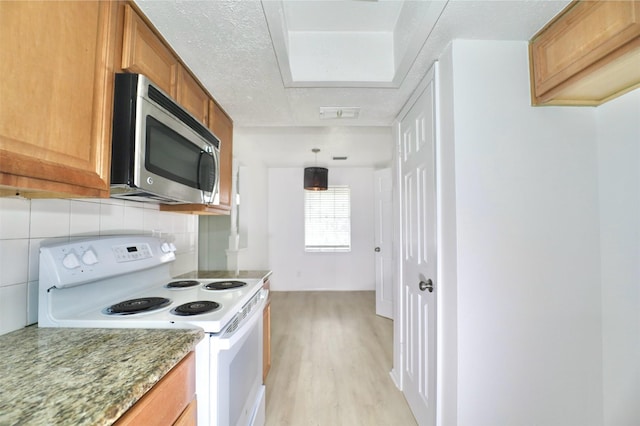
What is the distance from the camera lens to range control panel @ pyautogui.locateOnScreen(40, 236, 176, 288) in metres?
1.00

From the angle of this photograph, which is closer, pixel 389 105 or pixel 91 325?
pixel 91 325

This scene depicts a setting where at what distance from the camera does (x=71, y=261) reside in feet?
3.43

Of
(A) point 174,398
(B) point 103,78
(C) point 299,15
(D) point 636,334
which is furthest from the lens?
(C) point 299,15

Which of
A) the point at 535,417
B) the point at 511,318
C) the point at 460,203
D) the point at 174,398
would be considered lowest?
the point at 535,417

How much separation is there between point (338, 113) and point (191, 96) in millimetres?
1020

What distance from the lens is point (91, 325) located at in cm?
100

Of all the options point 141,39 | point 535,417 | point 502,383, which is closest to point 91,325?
point 141,39

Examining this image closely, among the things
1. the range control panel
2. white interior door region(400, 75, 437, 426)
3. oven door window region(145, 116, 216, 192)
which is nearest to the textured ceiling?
white interior door region(400, 75, 437, 426)

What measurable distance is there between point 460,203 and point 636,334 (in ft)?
3.21

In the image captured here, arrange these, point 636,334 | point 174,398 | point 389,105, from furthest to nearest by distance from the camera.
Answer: point 389,105 < point 636,334 < point 174,398

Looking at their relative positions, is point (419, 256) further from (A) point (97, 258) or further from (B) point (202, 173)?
(A) point (97, 258)

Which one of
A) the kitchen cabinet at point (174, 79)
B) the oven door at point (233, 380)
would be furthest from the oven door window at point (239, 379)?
the kitchen cabinet at point (174, 79)

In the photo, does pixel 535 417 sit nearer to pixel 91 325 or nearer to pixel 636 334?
pixel 636 334

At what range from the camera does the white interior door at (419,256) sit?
1.49 metres
